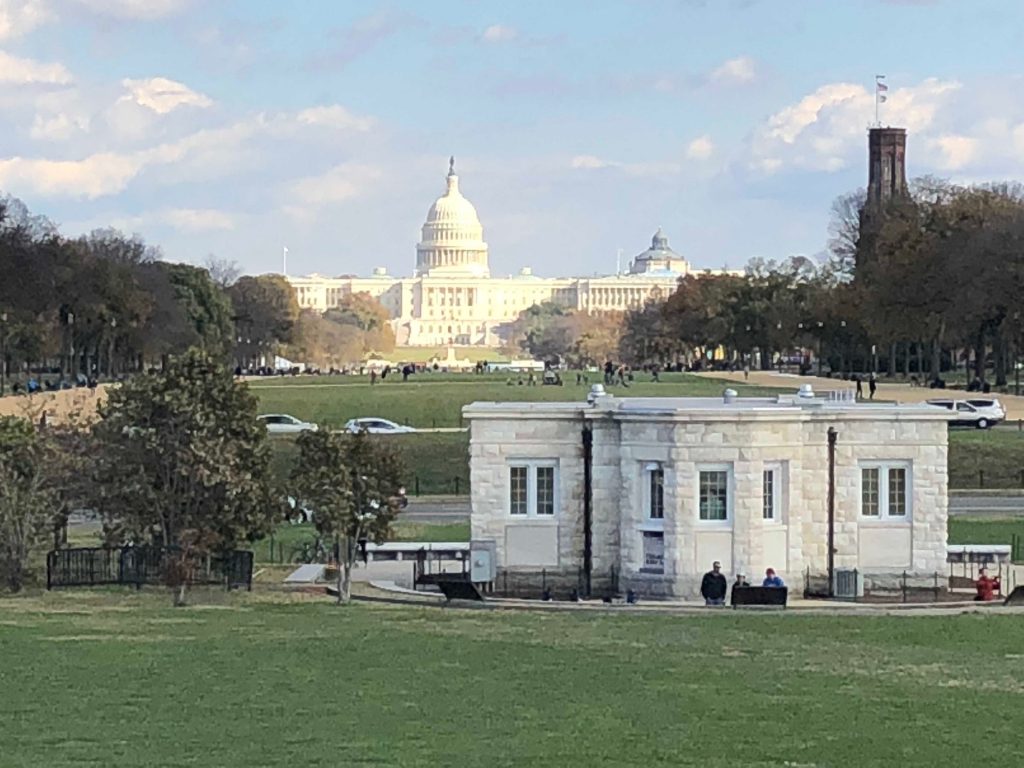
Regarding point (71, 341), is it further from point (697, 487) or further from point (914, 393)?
point (697, 487)

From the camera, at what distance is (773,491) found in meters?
40.1

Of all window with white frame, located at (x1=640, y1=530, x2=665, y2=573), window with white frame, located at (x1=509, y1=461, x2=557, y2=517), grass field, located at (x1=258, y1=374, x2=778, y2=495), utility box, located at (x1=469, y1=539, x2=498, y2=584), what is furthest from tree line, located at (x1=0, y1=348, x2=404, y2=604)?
grass field, located at (x1=258, y1=374, x2=778, y2=495)

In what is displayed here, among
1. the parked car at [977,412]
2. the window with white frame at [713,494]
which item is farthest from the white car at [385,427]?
the window with white frame at [713,494]

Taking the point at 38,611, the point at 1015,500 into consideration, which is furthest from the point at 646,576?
the point at 1015,500

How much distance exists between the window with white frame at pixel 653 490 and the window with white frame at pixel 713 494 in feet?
2.40

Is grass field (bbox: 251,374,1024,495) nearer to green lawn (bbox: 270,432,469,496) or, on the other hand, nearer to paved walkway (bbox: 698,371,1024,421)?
green lawn (bbox: 270,432,469,496)

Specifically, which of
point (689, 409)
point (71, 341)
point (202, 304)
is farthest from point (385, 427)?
point (202, 304)

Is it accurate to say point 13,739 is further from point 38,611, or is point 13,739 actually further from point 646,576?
point 646,576

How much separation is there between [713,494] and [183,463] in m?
9.48

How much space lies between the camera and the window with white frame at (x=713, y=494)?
39344 millimetres

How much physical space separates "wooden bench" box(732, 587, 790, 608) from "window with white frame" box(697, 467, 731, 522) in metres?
2.31

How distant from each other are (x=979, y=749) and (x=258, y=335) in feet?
543

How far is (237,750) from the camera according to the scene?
771 inches

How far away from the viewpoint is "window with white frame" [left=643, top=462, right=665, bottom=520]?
39.8 meters
